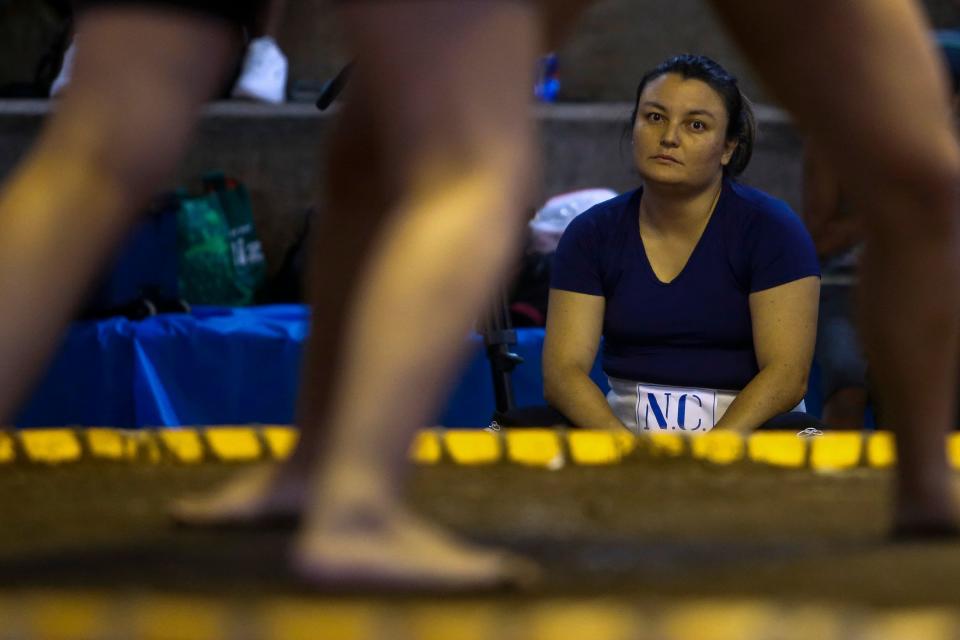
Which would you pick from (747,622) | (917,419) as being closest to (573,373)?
(917,419)

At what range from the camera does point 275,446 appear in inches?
93.5

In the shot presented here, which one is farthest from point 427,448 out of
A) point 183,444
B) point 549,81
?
point 549,81

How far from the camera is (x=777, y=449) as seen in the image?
2326 millimetres

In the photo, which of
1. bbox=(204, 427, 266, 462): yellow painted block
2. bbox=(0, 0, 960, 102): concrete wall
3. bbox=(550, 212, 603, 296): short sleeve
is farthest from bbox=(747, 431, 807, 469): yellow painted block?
bbox=(0, 0, 960, 102): concrete wall

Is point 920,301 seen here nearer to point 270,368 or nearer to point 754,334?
point 754,334

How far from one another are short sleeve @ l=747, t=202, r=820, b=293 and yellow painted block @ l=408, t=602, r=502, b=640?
6.35ft

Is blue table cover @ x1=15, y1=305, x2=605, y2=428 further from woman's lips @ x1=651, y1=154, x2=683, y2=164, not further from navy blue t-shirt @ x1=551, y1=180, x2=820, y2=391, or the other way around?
woman's lips @ x1=651, y1=154, x2=683, y2=164

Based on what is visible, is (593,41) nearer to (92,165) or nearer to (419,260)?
(92,165)

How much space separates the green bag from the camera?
14.2ft

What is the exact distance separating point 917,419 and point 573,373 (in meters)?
1.49

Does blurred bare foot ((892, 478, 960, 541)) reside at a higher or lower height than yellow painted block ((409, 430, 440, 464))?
higher

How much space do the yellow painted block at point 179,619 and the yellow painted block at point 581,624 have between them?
0.22 metres

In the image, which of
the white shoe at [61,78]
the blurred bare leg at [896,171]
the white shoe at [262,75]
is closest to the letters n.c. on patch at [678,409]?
the blurred bare leg at [896,171]

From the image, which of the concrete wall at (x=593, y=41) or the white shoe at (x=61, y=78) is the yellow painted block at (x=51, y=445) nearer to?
the white shoe at (x=61, y=78)
